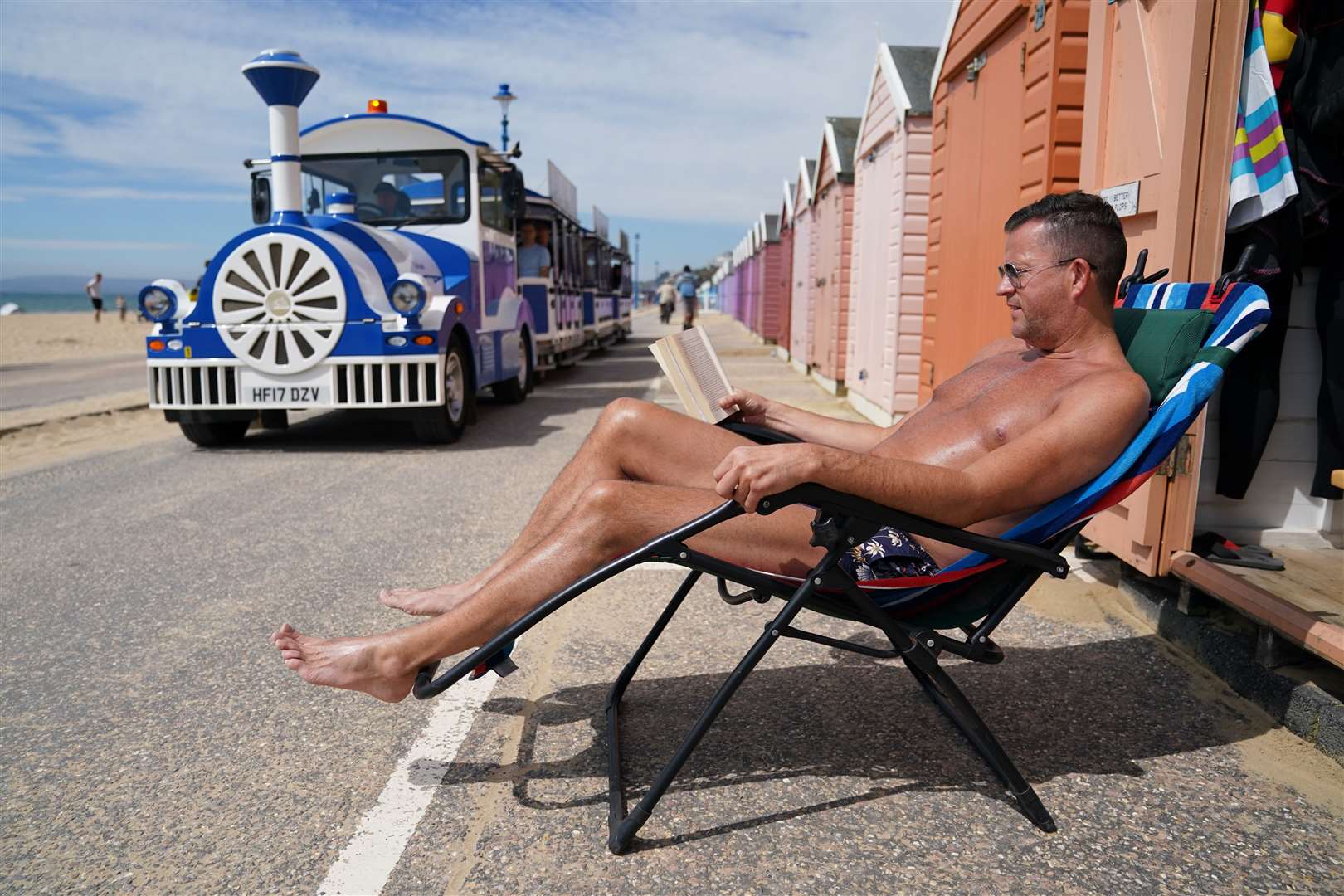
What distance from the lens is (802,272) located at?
626 inches

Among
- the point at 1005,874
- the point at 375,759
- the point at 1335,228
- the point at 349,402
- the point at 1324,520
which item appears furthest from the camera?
the point at 349,402

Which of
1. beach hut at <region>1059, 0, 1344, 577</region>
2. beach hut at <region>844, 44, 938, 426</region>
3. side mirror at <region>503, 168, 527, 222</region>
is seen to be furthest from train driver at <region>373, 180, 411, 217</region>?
beach hut at <region>1059, 0, 1344, 577</region>

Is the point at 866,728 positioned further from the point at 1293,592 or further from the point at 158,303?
the point at 158,303

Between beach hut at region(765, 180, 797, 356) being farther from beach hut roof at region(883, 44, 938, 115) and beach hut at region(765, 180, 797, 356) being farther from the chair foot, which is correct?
the chair foot

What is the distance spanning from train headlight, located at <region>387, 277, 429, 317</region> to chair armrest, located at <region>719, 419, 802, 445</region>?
4856 mm

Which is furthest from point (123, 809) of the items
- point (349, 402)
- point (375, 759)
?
Result: point (349, 402)

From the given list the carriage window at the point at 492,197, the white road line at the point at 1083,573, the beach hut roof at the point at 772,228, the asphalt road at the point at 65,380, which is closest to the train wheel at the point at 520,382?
the carriage window at the point at 492,197

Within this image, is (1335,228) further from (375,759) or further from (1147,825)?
(375,759)

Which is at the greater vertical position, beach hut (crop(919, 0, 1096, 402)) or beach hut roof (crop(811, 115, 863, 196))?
beach hut roof (crop(811, 115, 863, 196))

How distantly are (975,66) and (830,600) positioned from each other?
505cm

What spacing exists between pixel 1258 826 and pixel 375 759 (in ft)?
7.33

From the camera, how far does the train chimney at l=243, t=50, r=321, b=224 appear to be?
7.16m

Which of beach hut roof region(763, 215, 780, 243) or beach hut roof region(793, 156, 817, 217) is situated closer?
beach hut roof region(793, 156, 817, 217)

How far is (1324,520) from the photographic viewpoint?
3.79 meters
